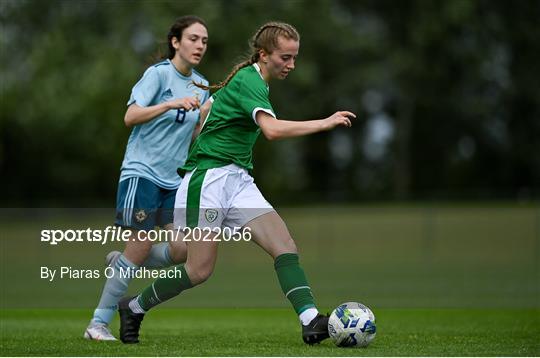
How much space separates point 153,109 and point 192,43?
0.75 metres

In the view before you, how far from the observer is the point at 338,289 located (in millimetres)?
15883

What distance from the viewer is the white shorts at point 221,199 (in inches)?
279

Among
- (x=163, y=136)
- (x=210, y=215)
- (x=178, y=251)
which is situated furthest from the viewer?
(x=163, y=136)

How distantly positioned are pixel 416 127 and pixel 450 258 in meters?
19.8

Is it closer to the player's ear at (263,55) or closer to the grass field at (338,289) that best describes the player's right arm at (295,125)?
the player's ear at (263,55)

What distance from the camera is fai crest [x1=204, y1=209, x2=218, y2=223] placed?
708cm

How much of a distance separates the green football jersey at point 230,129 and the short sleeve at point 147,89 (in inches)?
26.7

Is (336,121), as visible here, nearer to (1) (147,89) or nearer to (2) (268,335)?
(1) (147,89)

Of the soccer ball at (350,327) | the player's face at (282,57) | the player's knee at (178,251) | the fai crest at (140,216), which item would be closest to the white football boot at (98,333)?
the player's knee at (178,251)

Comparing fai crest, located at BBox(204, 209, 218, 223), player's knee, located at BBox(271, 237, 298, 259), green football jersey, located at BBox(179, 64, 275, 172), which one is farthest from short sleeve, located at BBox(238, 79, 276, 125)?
player's knee, located at BBox(271, 237, 298, 259)

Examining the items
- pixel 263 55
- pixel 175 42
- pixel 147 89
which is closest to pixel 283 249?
pixel 263 55

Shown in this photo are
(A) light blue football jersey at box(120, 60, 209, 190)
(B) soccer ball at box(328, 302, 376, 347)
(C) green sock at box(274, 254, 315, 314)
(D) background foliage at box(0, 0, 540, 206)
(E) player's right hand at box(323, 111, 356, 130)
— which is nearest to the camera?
(E) player's right hand at box(323, 111, 356, 130)

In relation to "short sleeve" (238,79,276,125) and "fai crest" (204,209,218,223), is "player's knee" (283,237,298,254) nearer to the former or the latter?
"fai crest" (204,209,218,223)

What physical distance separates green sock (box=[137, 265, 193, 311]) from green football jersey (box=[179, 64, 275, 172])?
31.5 inches
